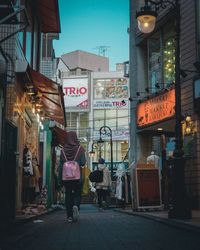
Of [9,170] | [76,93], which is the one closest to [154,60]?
[9,170]

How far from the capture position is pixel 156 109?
762 inches

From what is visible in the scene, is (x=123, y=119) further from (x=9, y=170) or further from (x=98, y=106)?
(x=9, y=170)

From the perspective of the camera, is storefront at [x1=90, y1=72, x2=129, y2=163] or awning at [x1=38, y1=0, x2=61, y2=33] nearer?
awning at [x1=38, y1=0, x2=61, y2=33]

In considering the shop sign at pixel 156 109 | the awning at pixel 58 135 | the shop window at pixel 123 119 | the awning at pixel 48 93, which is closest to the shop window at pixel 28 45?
the awning at pixel 48 93

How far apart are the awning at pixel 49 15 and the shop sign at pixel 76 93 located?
3503cm

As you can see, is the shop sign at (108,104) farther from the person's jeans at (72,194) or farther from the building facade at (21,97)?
the person's jeans at (72,194)

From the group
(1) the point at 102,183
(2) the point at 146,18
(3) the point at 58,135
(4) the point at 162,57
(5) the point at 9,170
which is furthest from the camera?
(3) the point at 58,135

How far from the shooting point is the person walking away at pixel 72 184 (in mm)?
10703

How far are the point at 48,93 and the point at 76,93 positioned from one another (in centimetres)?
4310

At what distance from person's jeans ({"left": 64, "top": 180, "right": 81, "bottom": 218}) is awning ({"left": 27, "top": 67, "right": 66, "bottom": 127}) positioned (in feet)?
11.7

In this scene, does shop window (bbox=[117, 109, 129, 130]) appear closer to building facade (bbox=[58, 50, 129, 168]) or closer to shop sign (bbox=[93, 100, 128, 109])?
building facade (bbox=[58, 50, 129, 168])

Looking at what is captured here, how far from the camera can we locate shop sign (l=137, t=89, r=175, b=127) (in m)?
17.9

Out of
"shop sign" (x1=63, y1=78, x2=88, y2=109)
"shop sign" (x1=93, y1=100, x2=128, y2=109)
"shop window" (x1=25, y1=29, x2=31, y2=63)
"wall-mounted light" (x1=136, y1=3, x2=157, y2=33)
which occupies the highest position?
"shop sign" (x1=63, y1=78, x2=88, y2=109)

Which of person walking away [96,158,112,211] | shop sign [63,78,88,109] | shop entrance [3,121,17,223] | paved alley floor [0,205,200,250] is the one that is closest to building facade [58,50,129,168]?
shop sign [63,78,88,109]
